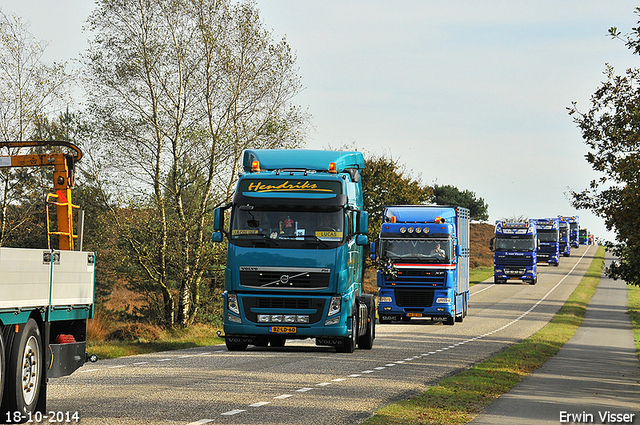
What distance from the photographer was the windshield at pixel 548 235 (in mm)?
74125

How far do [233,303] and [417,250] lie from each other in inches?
535

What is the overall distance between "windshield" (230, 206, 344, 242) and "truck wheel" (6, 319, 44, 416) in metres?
8.42

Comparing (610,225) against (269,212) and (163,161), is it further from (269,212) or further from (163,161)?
(163,161)

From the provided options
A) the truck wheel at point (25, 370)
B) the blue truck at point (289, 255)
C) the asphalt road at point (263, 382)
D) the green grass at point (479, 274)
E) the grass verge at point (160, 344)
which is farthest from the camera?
the green grass at point (479, 274)

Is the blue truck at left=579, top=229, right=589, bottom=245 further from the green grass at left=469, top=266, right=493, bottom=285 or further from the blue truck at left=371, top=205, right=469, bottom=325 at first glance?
the blue truck at left=371, top=205, right=469, bottom=325

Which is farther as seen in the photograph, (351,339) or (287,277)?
(351,339)

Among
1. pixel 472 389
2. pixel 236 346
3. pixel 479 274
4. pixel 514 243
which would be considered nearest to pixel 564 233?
pixel 479 274

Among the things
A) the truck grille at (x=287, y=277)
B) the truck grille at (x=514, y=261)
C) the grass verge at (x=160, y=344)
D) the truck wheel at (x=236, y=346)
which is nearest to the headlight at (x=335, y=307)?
the truck grille at (x=287, y=277)

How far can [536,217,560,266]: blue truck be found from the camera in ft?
238

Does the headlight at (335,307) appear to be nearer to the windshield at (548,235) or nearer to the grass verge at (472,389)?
the grass verge at (472,389)

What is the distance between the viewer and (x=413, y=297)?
31094 mm

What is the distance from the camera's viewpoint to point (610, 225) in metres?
19.8

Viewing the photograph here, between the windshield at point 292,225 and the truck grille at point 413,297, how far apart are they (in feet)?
45.3

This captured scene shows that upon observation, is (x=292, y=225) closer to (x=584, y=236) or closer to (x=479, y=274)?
(x=479, y=274)
